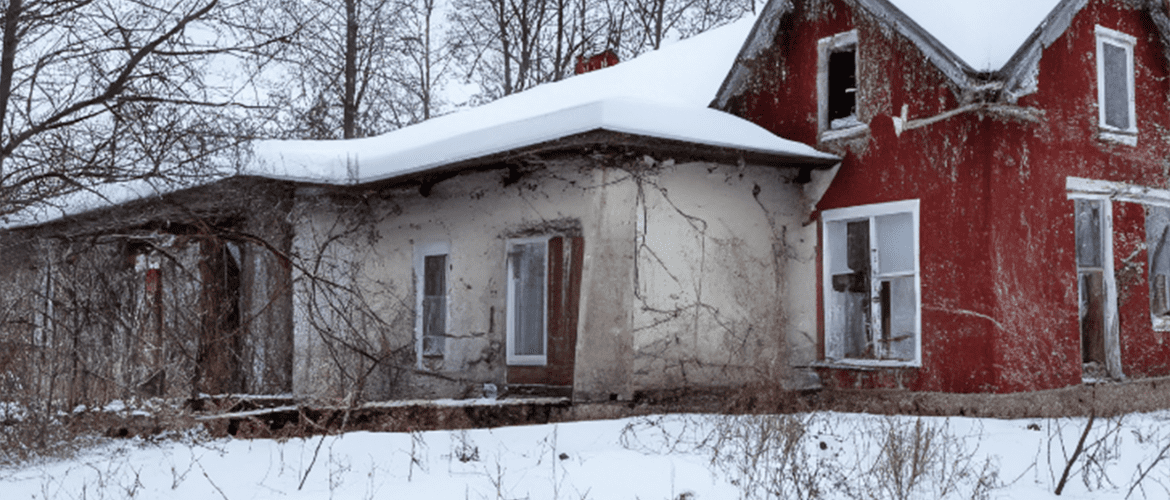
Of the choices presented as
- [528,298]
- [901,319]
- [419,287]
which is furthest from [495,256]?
[901,319]

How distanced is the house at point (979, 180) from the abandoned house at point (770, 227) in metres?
0.03

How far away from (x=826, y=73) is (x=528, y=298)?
13.5 feet

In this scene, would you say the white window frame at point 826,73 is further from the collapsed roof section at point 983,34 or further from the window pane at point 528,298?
the window pane at point 528,298

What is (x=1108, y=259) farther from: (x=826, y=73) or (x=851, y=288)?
(x=826, y=73)

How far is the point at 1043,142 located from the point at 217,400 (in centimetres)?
939

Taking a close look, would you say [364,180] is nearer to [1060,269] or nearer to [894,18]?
[894,18]

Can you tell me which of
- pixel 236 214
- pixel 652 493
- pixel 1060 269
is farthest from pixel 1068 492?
pixel 236 214

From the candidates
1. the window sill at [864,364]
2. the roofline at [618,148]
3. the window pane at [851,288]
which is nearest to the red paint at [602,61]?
the roofline at [618,148]

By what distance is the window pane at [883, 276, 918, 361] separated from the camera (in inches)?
465

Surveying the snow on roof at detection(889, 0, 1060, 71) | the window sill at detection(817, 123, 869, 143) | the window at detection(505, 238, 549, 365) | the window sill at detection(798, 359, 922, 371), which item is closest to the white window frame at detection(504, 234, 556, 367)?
the window at detection(505, 238, 549, 365)

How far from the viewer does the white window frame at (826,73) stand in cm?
1243

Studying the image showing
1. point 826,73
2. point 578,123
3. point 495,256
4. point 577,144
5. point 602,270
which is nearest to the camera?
point 578,123

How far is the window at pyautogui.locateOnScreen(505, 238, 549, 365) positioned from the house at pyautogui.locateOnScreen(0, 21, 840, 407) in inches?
0.9

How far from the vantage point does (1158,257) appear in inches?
504
